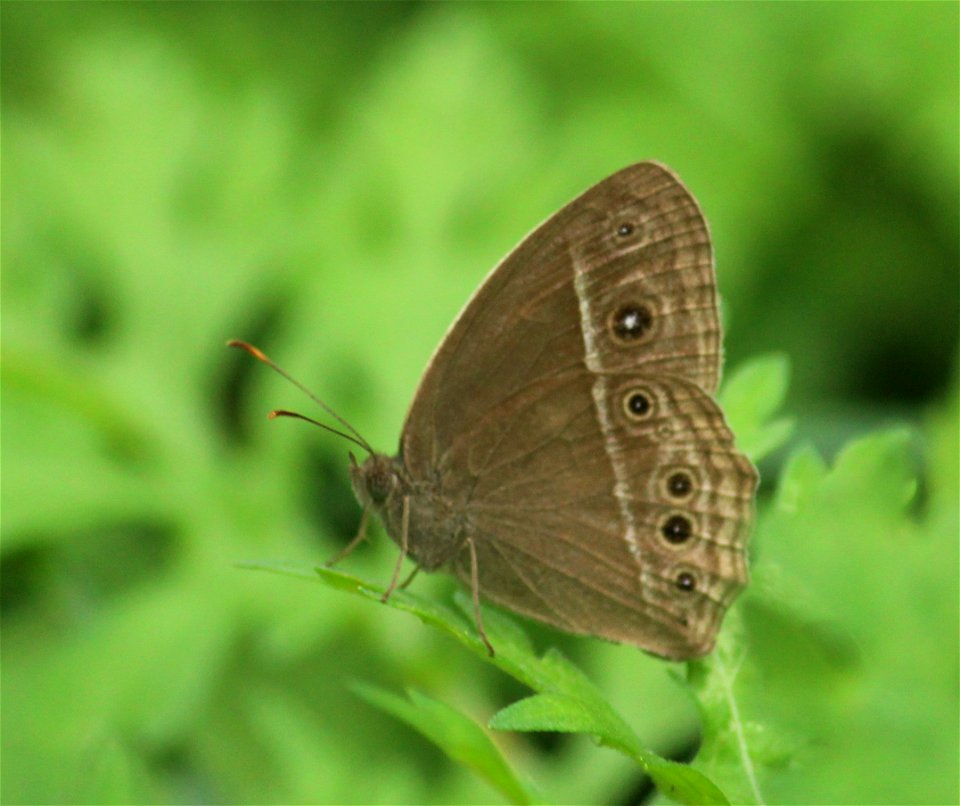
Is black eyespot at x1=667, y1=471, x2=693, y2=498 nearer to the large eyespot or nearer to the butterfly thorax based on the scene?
the large eyespot

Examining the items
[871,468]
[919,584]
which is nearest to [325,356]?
[871,468]

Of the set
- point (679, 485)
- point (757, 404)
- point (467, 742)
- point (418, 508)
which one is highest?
point (757, 404)

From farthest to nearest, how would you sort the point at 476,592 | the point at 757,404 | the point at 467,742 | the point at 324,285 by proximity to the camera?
the point at 324,285, the point at 757,404, the point at 476,592, the point at 467,742

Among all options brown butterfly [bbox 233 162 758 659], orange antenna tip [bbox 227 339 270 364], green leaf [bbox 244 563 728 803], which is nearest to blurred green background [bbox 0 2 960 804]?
brown butterfly [bbox 233 162 758 659]

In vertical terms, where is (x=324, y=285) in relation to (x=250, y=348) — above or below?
above

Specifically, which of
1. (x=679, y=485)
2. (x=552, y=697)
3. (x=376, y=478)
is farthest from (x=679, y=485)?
(x=552, y=697)

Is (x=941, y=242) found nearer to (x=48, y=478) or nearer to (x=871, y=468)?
(x=871, y=468)

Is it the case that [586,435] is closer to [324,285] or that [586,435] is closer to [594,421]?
[594,421]
